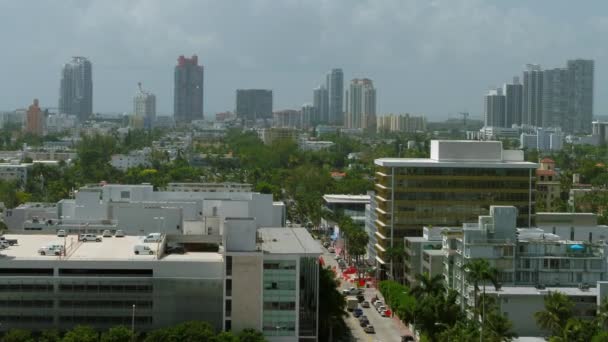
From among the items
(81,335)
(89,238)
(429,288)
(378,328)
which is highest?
(89,238)

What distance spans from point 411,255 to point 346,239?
51.9 feet

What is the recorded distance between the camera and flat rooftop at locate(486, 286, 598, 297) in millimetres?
38000

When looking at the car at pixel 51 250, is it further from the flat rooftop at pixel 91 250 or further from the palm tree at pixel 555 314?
the palm tree at pixel 555 314

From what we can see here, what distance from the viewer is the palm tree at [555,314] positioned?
34.9 meters

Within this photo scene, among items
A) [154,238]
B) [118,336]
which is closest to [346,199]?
[154,238]

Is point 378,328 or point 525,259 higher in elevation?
point 525,259

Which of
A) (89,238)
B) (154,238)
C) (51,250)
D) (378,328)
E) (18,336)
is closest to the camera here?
(18,336)

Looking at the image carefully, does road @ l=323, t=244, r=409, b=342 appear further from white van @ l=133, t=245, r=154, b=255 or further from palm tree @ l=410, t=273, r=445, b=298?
white van @ l=133, t=245, r=154, b=255

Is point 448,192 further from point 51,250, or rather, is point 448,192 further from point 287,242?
point 51,250

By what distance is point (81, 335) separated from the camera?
3569cm

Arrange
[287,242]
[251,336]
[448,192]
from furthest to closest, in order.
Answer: [448,192] → [287,242] → [251,336]

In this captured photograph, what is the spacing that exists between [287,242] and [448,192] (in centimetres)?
1719

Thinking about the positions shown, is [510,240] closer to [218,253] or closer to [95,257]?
[218,253]

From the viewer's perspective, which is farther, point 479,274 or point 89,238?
point 89,238
